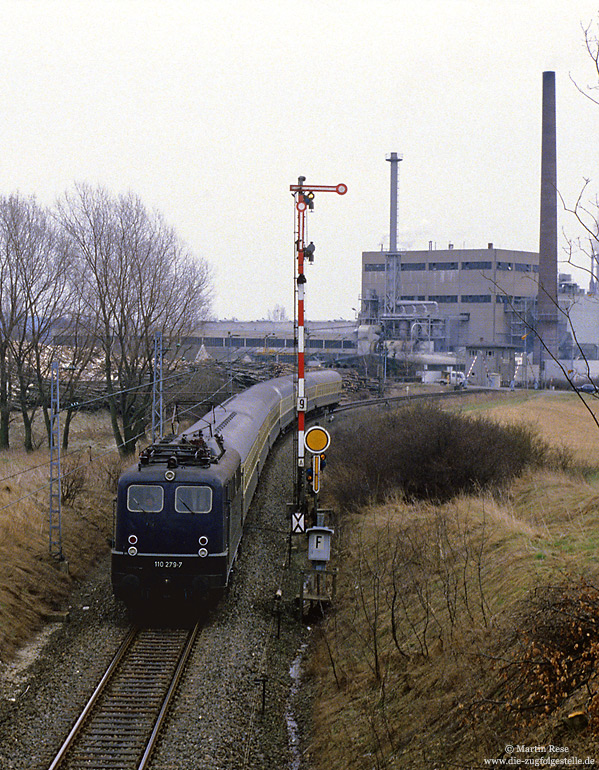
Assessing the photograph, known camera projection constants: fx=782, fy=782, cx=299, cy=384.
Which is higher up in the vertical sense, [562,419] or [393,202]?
[393,202]

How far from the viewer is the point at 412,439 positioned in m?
21.3

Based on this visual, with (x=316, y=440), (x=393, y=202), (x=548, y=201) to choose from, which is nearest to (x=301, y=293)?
(x=316, y=440)

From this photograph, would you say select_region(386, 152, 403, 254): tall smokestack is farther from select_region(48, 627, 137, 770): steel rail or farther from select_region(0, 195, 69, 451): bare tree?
select_region(48, 627, 137, 770): steel rail

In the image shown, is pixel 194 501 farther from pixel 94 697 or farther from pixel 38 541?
pixel 38 541

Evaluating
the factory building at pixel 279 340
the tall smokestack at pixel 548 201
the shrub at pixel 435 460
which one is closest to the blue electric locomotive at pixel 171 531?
the shrub at pixel 435 460

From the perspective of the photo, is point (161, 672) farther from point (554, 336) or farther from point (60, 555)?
point (554, 336)

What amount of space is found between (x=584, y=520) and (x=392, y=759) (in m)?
6.97

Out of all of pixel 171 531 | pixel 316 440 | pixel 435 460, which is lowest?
pixel 171 531

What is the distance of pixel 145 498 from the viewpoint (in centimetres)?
1330

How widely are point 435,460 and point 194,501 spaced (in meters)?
8.67

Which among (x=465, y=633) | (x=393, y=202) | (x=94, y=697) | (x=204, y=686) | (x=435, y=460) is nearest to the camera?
(x=465, y=633)

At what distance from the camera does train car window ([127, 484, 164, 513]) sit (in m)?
13.3

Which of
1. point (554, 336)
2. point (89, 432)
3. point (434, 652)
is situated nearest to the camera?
point (434, 652)

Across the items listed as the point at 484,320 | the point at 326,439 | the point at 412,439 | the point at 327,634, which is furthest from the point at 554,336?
the point at 327,634
